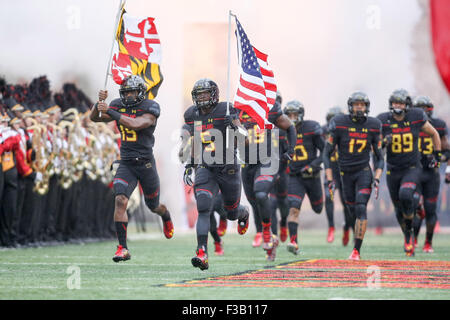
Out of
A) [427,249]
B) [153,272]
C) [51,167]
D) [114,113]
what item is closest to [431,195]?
[427,249]

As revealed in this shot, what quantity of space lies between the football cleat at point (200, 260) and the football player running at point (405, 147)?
14.0ft

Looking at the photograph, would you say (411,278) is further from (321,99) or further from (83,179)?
(321,99)

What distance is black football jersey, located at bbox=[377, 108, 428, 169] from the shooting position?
1271 cm

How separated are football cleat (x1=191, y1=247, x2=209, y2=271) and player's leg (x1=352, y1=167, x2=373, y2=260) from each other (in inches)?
118

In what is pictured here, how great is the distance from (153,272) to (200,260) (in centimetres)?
72

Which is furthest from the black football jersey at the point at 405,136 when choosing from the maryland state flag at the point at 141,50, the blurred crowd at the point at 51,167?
the blurred crowd at the point at 51,167

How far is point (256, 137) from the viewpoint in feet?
40.5

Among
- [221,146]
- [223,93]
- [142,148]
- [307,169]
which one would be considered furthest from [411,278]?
[223,93]

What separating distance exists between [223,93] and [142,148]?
539 inches

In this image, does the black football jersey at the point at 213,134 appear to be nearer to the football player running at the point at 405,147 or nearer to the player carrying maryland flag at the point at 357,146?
the player carrying maryland flag at the point at 357,146

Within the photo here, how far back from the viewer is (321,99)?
2488cm

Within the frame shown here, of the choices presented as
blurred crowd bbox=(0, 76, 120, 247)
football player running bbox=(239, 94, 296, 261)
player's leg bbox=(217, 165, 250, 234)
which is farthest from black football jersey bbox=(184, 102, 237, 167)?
blurred crowd bbox=(0, 76, 120, 247)

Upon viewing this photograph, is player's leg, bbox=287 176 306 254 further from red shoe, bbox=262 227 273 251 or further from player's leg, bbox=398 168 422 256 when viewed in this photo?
player's leg, bbox=398 168 422 256

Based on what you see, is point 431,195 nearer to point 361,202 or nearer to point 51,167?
point 361,202
